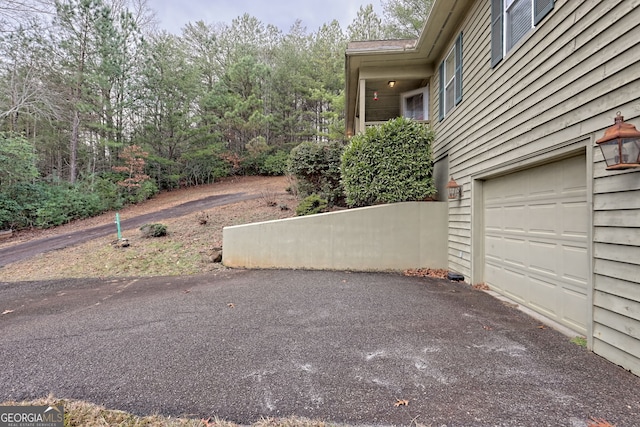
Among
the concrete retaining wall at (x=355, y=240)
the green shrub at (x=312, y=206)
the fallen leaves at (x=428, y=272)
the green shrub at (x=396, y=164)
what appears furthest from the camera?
the green shrub at (x=312, y=206)

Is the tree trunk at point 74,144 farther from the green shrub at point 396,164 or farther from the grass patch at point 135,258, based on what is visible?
the green shrub at point 396,164

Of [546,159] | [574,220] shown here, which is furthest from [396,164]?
[574,220]

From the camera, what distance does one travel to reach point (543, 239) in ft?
11.1

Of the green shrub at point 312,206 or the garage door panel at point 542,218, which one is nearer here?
the garage door panel at point 542,218

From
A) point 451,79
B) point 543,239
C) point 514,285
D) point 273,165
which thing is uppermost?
point 273,165

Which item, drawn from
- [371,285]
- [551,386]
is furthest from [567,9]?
[371,285]

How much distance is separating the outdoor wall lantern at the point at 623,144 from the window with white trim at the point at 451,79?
3.52 metres

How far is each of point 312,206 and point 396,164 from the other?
2.45 m

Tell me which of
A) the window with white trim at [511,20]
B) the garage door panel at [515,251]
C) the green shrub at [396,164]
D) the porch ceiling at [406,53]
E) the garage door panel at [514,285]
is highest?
the porch ceiling at [406,53]

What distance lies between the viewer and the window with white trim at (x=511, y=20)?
10.8 ft

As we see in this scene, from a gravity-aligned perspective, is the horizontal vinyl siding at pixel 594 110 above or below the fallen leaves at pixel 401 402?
above

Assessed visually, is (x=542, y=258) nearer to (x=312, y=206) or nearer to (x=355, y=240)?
(x=355, y=240)

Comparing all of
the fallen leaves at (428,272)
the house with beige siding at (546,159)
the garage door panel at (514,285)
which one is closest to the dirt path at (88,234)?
the fallen leaves at (428,272)

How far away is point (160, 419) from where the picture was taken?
170cm
